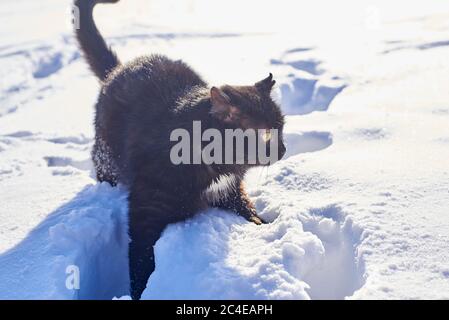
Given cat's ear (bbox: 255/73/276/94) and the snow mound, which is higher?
cat's ear (bbox: 255/73/276/94)

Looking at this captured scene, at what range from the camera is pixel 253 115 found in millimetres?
2553

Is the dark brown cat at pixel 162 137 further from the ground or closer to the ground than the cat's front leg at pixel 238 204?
further from the ground

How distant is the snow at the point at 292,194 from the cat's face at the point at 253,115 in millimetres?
357

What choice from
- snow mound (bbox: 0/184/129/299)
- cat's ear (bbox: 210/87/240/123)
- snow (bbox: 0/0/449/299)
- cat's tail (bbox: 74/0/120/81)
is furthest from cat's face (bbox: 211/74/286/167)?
cat's tail (bbox: 74/0/120/81)

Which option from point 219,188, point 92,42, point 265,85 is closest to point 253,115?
point 265,85

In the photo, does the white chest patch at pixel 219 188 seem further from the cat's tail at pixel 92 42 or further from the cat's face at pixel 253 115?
the cat's tail at pixel 92 42

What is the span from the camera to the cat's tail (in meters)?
3.57

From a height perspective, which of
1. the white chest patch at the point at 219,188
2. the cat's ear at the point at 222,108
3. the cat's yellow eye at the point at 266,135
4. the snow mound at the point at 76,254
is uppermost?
the cat's ear at the point at 222,108

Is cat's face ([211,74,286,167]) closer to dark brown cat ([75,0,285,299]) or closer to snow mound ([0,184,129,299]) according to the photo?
dark brown cat ([75,0,285,299])

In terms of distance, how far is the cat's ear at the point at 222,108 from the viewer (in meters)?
2.42

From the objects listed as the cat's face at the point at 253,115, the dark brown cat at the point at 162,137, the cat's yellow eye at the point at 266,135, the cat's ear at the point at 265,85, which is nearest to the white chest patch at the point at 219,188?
the dark brown cat at the point at 162,137
